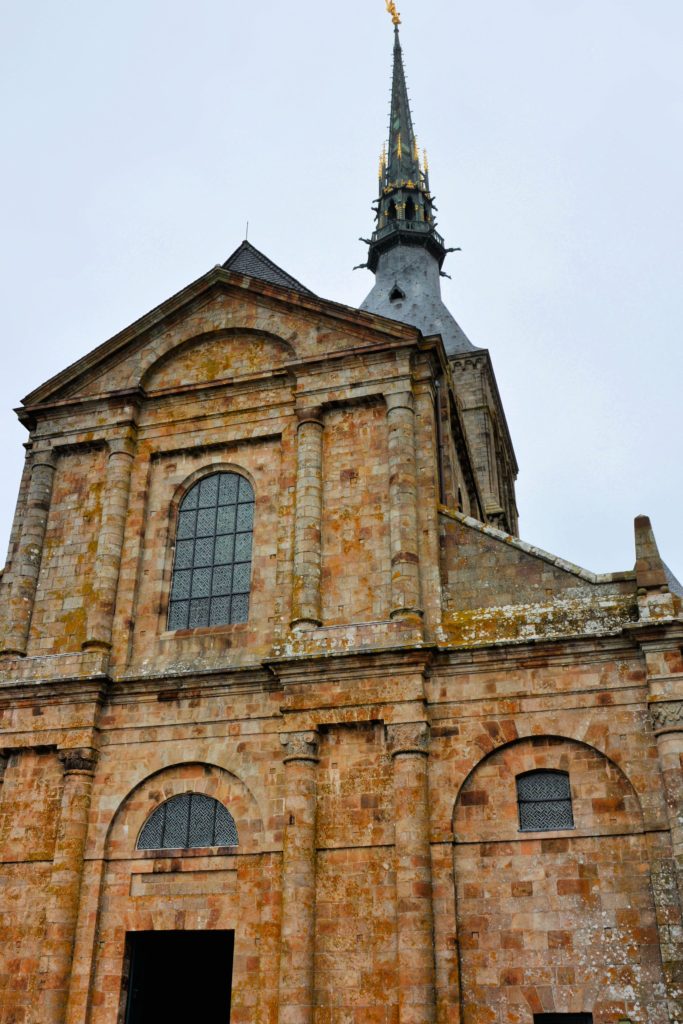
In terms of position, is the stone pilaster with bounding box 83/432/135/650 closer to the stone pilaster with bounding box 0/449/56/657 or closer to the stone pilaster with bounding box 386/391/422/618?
the stone pilaster with bounding box 0/449/56/657

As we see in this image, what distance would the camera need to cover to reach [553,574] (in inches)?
597

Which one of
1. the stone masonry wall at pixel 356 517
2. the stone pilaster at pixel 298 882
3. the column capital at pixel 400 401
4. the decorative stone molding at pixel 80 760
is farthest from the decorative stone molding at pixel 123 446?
the stone pilaster at pixel 298 882

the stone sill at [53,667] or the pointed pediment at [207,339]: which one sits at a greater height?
the pointed pediment at [207,339]

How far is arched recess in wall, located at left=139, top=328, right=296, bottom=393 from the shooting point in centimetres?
1873

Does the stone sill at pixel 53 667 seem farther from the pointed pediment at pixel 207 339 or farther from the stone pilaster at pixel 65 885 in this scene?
the pointed pediment at pixel 207 339

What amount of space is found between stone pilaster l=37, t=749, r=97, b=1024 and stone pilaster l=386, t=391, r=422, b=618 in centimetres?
546

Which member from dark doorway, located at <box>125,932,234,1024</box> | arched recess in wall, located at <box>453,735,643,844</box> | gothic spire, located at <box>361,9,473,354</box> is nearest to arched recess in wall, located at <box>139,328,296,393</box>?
arched recess in wall, located at <box>453,735,643,844</box>

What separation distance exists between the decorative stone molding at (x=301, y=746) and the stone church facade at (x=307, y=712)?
0.16 ft

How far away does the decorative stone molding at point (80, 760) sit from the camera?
614 inches

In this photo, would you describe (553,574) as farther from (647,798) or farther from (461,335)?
(461,335)

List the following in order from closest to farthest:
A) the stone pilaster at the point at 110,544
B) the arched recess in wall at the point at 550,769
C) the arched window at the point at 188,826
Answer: the arched recess in wall at the point at 550,769
the arched window at the point at 188,826
the stone pilaster at the point at 110,544

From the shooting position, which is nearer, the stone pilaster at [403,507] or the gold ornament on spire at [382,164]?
the stone pilaster at [403,507]

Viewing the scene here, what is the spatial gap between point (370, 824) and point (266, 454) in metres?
6.81

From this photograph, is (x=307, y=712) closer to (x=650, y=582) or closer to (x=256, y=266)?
(x=650, y=582)
